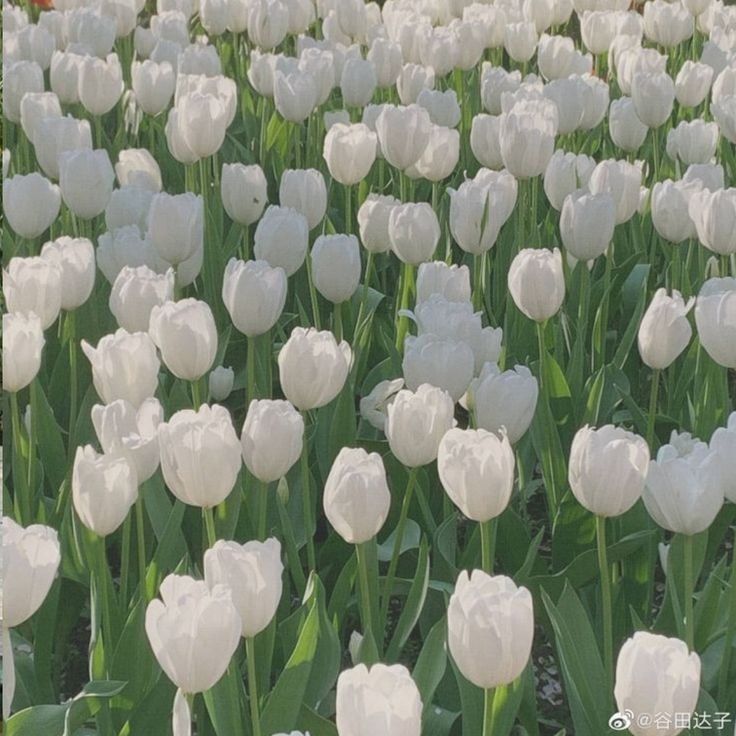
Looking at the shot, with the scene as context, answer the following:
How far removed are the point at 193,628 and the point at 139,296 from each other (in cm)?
72

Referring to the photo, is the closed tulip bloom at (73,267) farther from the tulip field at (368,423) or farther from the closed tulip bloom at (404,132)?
the closed tulip bloom at (404,132)

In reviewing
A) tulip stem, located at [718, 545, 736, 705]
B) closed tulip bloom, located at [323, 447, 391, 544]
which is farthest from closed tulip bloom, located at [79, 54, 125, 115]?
tulip stem, located at [718, 545, 736, 705]

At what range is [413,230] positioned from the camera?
1986 mm

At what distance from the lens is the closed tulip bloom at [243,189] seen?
2.18 metres

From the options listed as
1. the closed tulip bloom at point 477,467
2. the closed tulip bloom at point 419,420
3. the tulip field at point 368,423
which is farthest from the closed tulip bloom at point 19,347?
the closed tulip bloom at point 477,467

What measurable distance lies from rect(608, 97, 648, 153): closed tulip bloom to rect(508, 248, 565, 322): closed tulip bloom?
3.07ft

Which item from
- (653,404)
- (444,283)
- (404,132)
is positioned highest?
(404,132)

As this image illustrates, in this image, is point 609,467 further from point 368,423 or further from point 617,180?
point 617,180

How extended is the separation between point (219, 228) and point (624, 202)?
0.76 meters

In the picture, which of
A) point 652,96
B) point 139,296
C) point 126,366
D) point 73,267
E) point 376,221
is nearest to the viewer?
point 126,366

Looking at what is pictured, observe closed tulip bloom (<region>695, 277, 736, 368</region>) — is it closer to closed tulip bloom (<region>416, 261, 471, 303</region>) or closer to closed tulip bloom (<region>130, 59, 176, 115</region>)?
closed tulip bloom (<region>416, 261, 471, 303</region>)

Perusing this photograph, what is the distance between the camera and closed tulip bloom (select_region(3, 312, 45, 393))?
1.48 meters

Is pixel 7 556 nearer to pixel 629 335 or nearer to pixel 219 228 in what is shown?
pixel 629 335

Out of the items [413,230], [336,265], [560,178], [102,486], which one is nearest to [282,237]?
[336,265]
